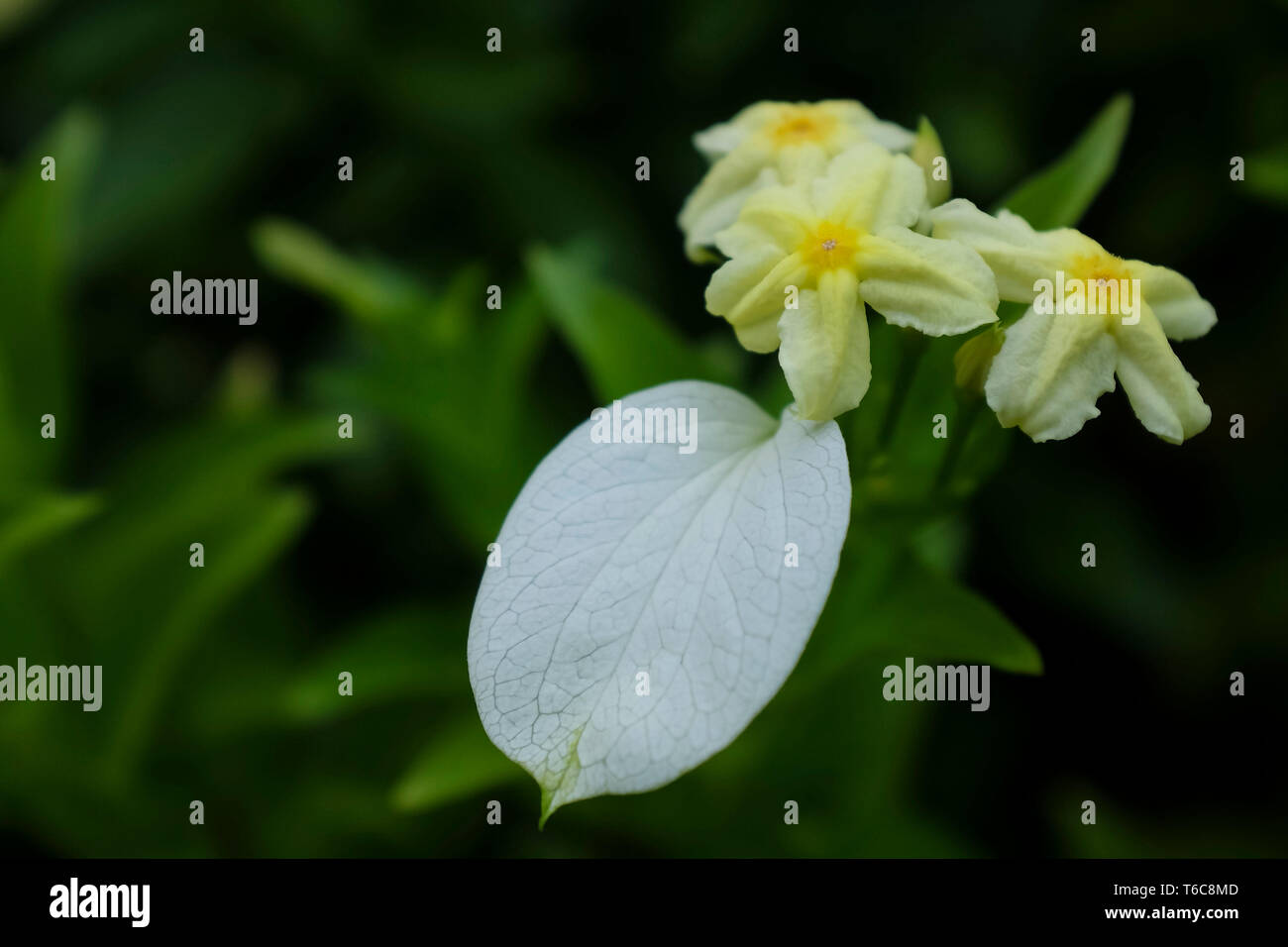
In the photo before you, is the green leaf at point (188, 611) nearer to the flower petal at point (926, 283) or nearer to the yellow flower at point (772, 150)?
the yellow flower at point (772, 150)

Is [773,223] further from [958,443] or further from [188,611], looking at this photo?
[188,611]

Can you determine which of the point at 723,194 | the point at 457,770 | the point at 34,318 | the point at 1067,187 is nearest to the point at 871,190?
the point at 723,194

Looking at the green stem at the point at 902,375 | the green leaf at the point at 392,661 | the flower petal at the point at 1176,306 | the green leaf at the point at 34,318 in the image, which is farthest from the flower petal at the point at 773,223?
the green leaf at the point at 34,318

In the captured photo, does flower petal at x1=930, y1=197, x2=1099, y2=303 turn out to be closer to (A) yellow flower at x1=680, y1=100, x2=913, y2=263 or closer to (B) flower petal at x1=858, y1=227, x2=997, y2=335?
(B) flower petal at x1=858, y1=227, x2=997, y2=335

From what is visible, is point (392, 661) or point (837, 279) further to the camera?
point (392, 661)

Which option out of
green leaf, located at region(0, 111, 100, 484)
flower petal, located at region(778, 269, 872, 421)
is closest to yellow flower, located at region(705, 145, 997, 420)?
flower petal, located at region(778, 269, 872, 421)
